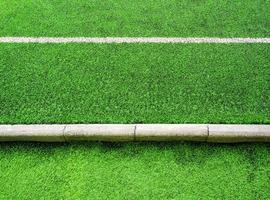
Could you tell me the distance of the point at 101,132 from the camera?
166 inches

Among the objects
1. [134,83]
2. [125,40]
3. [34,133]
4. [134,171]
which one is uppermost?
[125,40]

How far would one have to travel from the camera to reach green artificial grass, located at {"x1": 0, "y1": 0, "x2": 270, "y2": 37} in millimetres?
5781

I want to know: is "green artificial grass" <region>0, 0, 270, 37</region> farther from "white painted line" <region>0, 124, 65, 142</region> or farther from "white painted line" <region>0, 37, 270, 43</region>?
"white painted line" <region>0, 124, 65, 142</region>

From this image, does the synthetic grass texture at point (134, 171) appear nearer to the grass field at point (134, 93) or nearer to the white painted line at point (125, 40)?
the grass field at point (134, 93)

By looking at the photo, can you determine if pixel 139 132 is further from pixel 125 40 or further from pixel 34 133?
pixel 125 40

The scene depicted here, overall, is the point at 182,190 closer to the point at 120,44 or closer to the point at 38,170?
the point at 38,170

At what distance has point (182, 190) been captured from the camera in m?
3.83

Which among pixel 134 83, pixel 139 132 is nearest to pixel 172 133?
pixel 139 132

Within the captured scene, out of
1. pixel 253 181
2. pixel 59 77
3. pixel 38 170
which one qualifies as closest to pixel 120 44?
pixel 59 77

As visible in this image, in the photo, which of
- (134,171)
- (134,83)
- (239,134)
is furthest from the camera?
(134,83)

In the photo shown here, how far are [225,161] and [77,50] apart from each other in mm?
2719

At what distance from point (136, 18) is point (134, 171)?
2943mm

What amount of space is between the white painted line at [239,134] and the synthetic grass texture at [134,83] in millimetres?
168

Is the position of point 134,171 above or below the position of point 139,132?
below
